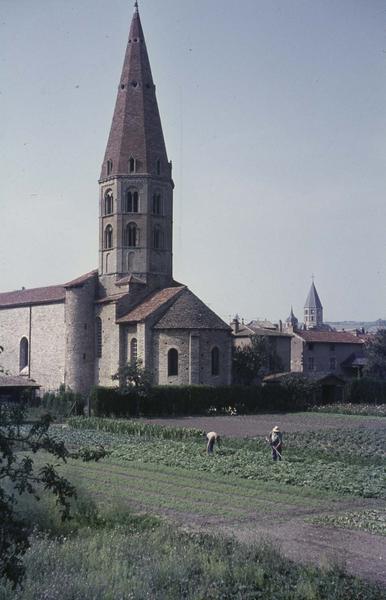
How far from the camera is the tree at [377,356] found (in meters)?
75.5

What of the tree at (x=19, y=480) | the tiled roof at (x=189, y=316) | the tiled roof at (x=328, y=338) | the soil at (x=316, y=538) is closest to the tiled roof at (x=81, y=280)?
the tiled roof at (x=189, y=316)

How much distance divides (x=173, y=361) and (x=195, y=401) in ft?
13.2

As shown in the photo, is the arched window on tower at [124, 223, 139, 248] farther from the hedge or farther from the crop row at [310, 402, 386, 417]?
the crop row at [310, 402, 386, 417]

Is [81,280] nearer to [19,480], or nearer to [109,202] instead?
[109,202]

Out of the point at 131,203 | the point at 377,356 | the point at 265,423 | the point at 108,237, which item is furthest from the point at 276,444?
the point at 377,356

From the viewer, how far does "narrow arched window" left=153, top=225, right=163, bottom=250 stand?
2414 inches

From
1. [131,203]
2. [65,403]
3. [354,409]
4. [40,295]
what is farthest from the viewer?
[40,295]

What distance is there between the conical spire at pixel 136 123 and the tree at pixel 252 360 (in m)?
19.2

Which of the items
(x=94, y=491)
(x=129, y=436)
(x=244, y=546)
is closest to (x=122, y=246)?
(x=129, y=436)

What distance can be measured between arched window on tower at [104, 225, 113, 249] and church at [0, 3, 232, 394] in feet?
0.28

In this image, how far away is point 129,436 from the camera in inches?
1502

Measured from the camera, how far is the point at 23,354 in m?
68.4

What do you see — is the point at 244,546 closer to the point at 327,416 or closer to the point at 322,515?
the point at 322,515

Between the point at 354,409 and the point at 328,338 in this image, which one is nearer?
the point at 354,409
